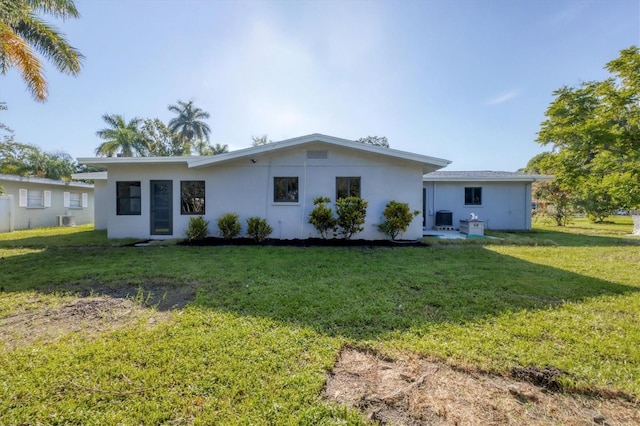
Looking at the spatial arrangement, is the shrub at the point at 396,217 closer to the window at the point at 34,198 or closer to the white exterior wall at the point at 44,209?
the white exterior wall at the point at 44,209

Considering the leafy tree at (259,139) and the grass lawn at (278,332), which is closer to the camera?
the grass lawn at (278,332)

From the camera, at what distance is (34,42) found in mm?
9602

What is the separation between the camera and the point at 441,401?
2.03 m

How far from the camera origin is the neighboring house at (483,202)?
44.4ft

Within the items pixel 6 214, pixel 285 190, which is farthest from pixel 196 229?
pixel 6 214

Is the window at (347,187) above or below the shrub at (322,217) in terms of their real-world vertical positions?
above

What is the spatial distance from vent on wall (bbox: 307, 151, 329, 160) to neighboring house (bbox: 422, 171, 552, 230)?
651 cm

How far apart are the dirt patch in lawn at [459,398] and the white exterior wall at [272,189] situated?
7.38 m

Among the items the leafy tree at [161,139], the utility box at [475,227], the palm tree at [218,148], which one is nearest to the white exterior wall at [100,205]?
the utility box at [475,227]

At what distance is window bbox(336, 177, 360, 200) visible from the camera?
9.63 m

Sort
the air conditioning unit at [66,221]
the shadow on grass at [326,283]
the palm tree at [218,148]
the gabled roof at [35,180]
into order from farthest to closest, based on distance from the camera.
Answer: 1. the palm tree at [218,148]
2. the air conditioning unit at [66,221]
3. the gabled roof at [35,180]
4. the shadow on grass at [326,283]

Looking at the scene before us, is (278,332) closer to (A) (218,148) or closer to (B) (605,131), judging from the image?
(B) (605,131)

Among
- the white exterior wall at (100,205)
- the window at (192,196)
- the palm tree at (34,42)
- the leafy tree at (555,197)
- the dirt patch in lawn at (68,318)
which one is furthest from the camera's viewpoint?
the leafy tree at (555,197)

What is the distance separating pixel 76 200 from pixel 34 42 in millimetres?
11465
